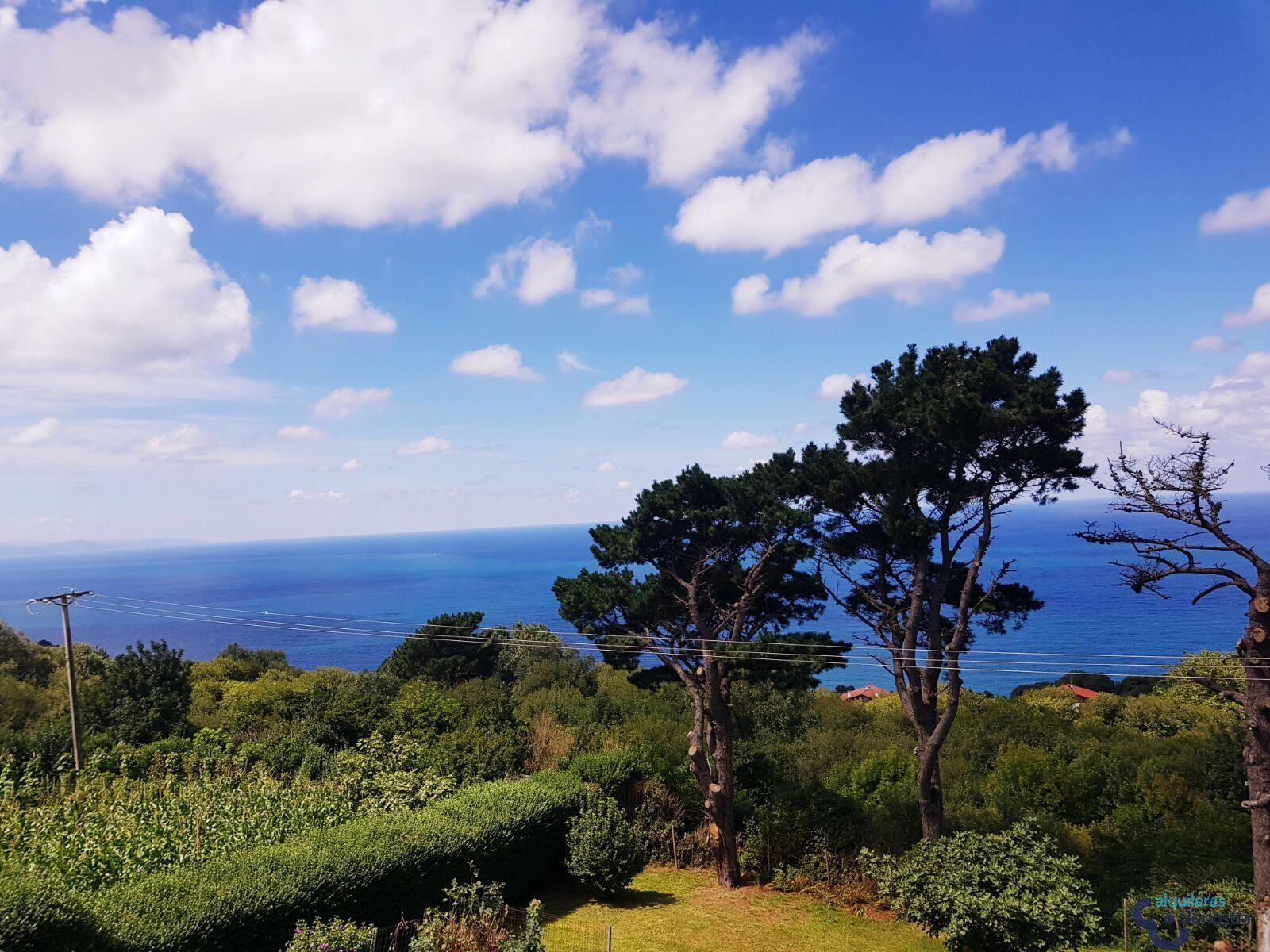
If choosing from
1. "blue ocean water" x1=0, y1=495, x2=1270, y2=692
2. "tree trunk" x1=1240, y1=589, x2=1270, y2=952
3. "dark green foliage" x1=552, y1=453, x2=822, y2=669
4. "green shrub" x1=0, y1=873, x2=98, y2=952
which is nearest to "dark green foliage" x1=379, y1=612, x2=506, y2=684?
"blue ocean water" x1=0, y1=495, x2=1270, y2=692

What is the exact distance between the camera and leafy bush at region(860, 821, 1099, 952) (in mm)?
9383

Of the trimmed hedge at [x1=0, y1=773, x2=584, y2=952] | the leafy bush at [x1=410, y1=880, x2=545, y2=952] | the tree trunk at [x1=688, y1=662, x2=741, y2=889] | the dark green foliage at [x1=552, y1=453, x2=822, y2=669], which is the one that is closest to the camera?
the trimmed hedge at [x1=0, y1=773, x2=584, y2=952]

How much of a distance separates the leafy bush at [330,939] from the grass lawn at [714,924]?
13.4ft

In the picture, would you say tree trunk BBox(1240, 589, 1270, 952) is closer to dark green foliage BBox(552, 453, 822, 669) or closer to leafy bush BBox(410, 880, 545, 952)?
dark green foliage BBox(552, 453, 822, 669)

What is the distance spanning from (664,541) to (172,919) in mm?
11449

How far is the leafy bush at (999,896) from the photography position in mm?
9383

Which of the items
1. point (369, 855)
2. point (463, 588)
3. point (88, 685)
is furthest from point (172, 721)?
point (463, 588)

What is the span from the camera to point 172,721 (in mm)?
26031

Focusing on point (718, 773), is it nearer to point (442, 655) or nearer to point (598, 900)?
point (598, 900)

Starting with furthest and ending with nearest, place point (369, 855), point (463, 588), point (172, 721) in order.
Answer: point (463, 588)
point (172, 721)
point (369, 855)

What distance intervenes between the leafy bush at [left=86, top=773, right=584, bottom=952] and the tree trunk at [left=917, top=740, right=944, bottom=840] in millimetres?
7195

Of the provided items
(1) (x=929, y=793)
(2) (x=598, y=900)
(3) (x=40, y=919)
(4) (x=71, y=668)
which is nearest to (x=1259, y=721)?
(1) (x=929, y=793)

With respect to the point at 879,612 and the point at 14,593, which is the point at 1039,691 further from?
the point at 14,593

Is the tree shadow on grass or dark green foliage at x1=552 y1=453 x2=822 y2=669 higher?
dark green foliage at x1=552 y1=453 x2=822 y2=669
